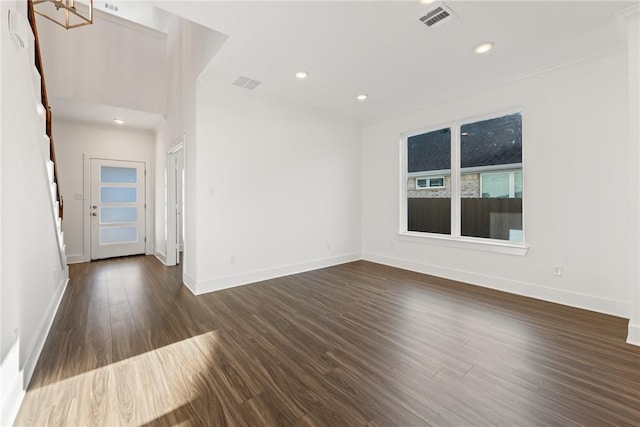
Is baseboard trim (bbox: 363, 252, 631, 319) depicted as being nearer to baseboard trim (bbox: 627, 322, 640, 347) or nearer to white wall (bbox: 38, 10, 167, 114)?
baseboard trim (bbox: 627, 322, 640, 347)

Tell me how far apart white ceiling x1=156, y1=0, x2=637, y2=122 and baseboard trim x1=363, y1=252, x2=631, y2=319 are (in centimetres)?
272

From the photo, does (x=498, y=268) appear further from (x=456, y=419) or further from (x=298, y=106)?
(x=298, y=106)

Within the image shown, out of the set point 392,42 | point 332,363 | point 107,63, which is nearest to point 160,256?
point 107,63

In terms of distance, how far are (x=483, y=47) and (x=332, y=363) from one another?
3506 mm

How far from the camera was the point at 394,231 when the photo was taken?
5074 millimetres

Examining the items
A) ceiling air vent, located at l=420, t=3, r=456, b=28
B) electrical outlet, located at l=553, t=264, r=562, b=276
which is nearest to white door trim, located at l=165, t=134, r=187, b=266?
ceiling air vent, located at l=420, t=3, r=456, b=28

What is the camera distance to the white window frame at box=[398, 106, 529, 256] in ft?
11.9

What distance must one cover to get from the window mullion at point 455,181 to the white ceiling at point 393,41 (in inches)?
24.9

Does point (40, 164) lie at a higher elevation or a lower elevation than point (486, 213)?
higher

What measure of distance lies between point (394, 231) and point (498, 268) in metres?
1.79

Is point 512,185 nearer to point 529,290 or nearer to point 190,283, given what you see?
point 529,290

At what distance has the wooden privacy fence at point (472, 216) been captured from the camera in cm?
374

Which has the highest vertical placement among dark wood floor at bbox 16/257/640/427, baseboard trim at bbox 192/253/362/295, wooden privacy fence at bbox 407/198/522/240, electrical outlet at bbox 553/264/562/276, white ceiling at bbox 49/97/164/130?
white ceiling at bbox 49/97/164/130

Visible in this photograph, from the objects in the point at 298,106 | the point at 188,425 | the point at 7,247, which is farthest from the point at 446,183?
the point at 7,247
